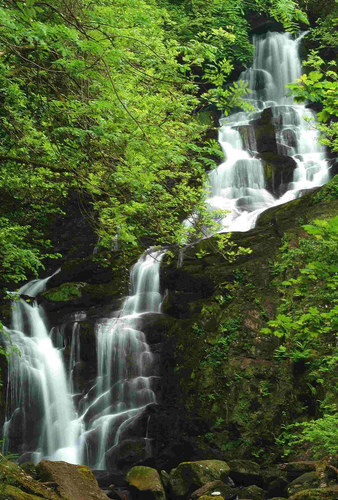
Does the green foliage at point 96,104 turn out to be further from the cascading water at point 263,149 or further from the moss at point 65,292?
the cascading water at point 263,149


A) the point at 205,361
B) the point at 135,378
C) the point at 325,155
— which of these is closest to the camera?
the point at 205,361

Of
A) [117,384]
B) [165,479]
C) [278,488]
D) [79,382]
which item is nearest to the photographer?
[278,488]

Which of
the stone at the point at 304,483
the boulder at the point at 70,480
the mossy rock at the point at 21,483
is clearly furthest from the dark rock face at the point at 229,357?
the mossy rock at the point at 21,483

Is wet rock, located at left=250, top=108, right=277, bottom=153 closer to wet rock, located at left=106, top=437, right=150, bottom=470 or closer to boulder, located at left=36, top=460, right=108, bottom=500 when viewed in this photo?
wet rock, located at left=106, top=437, right=150, bottom=470

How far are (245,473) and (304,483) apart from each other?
152 centimetres

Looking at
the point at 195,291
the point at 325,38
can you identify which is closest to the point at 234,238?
the point at 195,291

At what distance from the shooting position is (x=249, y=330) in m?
10.9

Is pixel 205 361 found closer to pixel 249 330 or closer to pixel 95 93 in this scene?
pixel 249 330

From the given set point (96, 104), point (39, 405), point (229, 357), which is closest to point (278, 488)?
point (229, 357)

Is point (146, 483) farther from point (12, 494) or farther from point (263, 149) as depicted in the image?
point (263, 149)

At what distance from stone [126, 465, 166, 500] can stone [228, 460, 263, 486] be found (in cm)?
133

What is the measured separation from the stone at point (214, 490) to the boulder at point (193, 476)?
11.1 inches

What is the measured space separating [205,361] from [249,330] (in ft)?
3.72

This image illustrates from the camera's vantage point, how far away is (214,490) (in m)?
8.02
